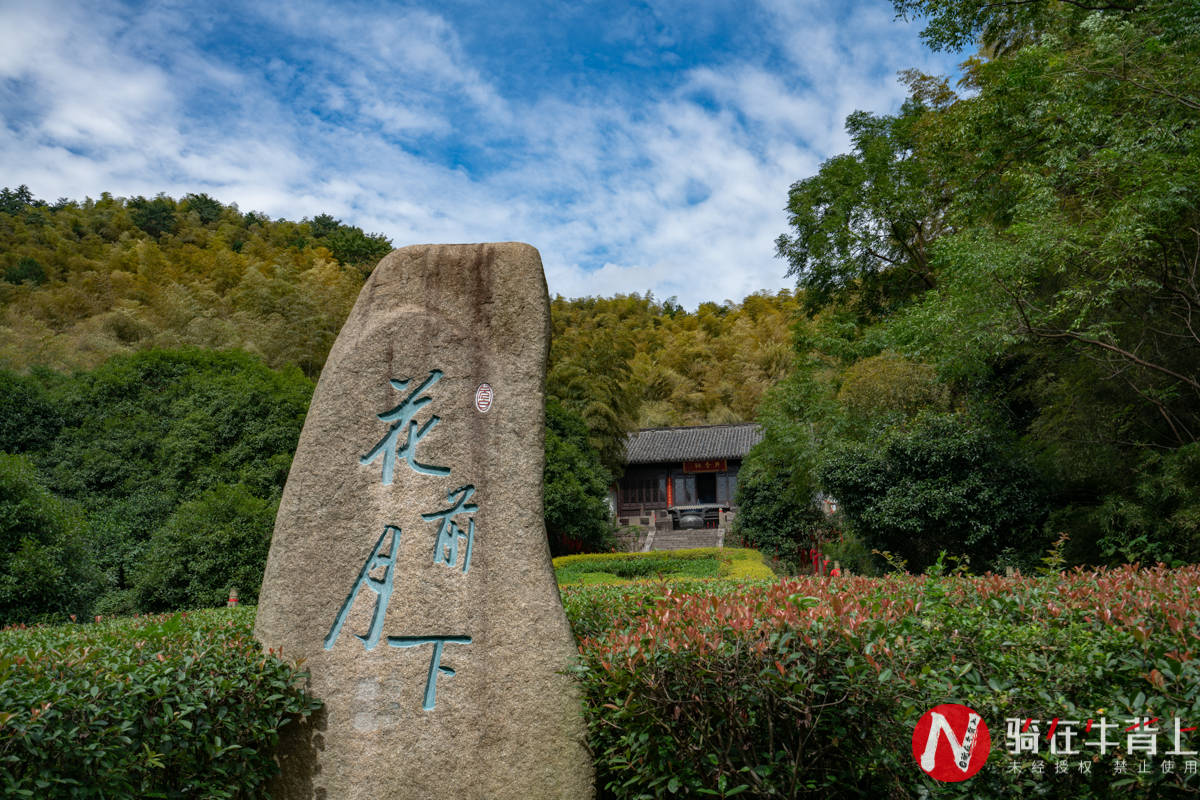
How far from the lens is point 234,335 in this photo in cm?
2288

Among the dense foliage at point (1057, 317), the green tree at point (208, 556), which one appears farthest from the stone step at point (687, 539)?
the green tree at point (208, 556)

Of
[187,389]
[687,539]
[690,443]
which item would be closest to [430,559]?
[187,389]

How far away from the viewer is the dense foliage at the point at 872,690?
6.75 ft

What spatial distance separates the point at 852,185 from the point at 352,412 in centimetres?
1402

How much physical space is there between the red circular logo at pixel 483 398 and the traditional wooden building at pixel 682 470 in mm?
22172

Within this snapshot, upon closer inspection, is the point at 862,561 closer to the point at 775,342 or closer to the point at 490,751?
the point at 490,751

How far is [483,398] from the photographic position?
318 centimetres

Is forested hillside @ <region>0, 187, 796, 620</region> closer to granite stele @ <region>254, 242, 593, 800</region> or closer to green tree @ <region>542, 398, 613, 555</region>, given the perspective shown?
green tree @ <region>542, 398, 613, 555</region>

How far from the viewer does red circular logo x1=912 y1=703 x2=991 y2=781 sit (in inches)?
79.4

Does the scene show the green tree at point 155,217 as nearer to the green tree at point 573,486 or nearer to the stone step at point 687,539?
the green tree at point 573,486

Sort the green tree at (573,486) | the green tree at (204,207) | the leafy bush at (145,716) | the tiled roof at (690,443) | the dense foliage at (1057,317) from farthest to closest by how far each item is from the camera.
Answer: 1. the green tree at (204,207)
2. the tiled roof at (690,443)
3. the green tree at (573,486)
4. the dense foliage at (1057,317)
5. the leafy bush at (145,716)

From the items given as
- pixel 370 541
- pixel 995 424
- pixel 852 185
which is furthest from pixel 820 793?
pixel 852 185

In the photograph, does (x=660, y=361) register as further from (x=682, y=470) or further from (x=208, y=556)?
(x=208, y=556)

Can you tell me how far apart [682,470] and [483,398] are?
77.8ft
